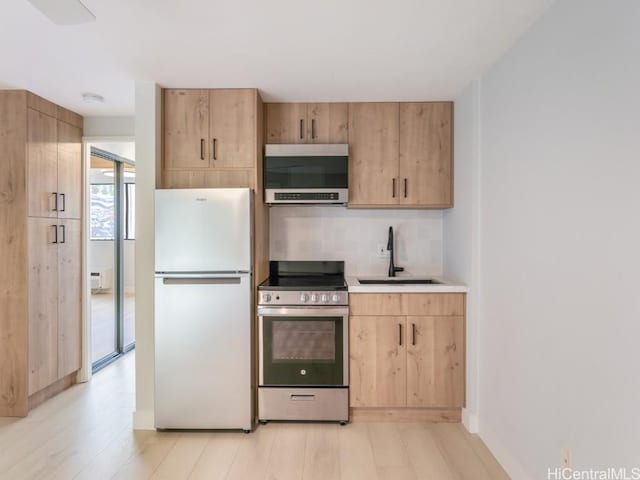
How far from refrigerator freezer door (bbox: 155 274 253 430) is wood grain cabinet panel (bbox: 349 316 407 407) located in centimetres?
78

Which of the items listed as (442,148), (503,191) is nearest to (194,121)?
(442,148)

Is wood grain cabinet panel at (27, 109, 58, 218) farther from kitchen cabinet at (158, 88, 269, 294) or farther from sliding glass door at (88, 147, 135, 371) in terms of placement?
kitchen cabinet at (158, 88, 269, 294)

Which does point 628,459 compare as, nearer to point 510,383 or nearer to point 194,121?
point 510,383

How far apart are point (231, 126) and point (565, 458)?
2.72 metres

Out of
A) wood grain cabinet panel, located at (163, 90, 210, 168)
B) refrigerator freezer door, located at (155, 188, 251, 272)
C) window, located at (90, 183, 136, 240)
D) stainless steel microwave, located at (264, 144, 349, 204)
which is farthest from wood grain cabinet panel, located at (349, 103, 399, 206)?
window, located at (90, 183, 136, 240)

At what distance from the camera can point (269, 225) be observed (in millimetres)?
3404

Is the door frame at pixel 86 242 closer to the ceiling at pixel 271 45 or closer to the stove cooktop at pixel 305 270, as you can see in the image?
the ceiling at pixel 271 45

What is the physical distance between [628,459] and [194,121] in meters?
2.95

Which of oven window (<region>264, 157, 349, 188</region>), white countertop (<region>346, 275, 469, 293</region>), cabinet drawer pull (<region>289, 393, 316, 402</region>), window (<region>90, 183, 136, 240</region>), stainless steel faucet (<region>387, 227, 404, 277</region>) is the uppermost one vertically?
oven window (<region>264, 157, 349, 188</region>)

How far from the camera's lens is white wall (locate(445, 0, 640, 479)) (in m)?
1.37

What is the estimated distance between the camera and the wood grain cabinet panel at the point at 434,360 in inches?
110

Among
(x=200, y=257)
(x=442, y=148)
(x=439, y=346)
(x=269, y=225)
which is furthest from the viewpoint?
(x=269, y=225)

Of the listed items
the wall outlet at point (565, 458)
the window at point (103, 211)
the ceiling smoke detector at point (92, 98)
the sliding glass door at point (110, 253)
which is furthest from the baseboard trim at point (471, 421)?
the window at point (103, 211)

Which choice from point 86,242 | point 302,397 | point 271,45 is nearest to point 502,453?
point 302,397
